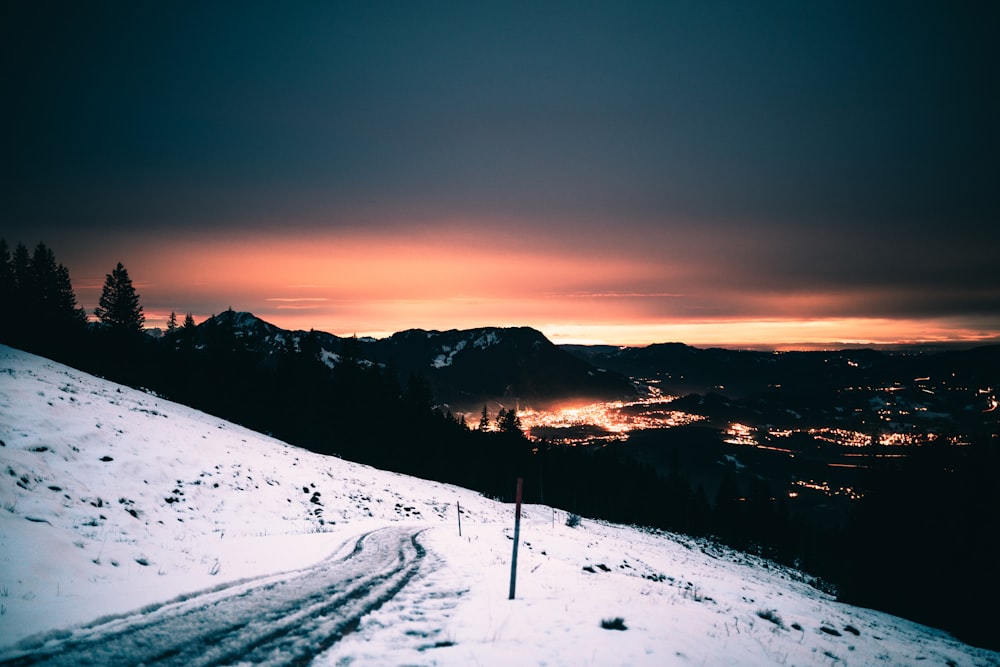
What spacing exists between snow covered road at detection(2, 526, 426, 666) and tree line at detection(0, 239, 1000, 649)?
91.9 feet

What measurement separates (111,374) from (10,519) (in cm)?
5385

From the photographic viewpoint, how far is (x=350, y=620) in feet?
24.7

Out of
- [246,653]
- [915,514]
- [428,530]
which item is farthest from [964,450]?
[246,653]

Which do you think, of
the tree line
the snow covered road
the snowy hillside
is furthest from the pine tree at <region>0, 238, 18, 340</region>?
the snow covered road

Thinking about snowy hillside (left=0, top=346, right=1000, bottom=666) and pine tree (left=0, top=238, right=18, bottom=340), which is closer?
snowy hillside (left=0, top=346, right=1000, bottom=666)

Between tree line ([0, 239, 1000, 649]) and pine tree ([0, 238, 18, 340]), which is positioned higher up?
pine tree ([0, 238, 18, 340])

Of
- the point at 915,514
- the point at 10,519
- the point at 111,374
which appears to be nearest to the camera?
the point at 10,519

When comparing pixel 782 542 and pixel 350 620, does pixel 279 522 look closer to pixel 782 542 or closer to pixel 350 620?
pixel 350 620

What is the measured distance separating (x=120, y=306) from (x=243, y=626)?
70.5 meters

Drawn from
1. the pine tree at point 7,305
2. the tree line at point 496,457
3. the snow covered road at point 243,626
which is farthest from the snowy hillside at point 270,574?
the pine tree at point 7,305

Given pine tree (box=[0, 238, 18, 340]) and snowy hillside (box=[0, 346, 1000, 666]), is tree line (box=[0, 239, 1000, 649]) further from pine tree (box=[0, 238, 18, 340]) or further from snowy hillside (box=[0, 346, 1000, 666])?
snowy hillside (box=[0, 346, 1000, 666])

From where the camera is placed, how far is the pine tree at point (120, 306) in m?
55.5

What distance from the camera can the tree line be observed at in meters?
24.2

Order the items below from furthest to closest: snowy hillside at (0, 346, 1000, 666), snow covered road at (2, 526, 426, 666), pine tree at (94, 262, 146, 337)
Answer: pine tree at (94, 262, 146, 337) < snowy hillside at (0, 346, 1000, 666) < snow covered road at (2, 526, 426, 666)
